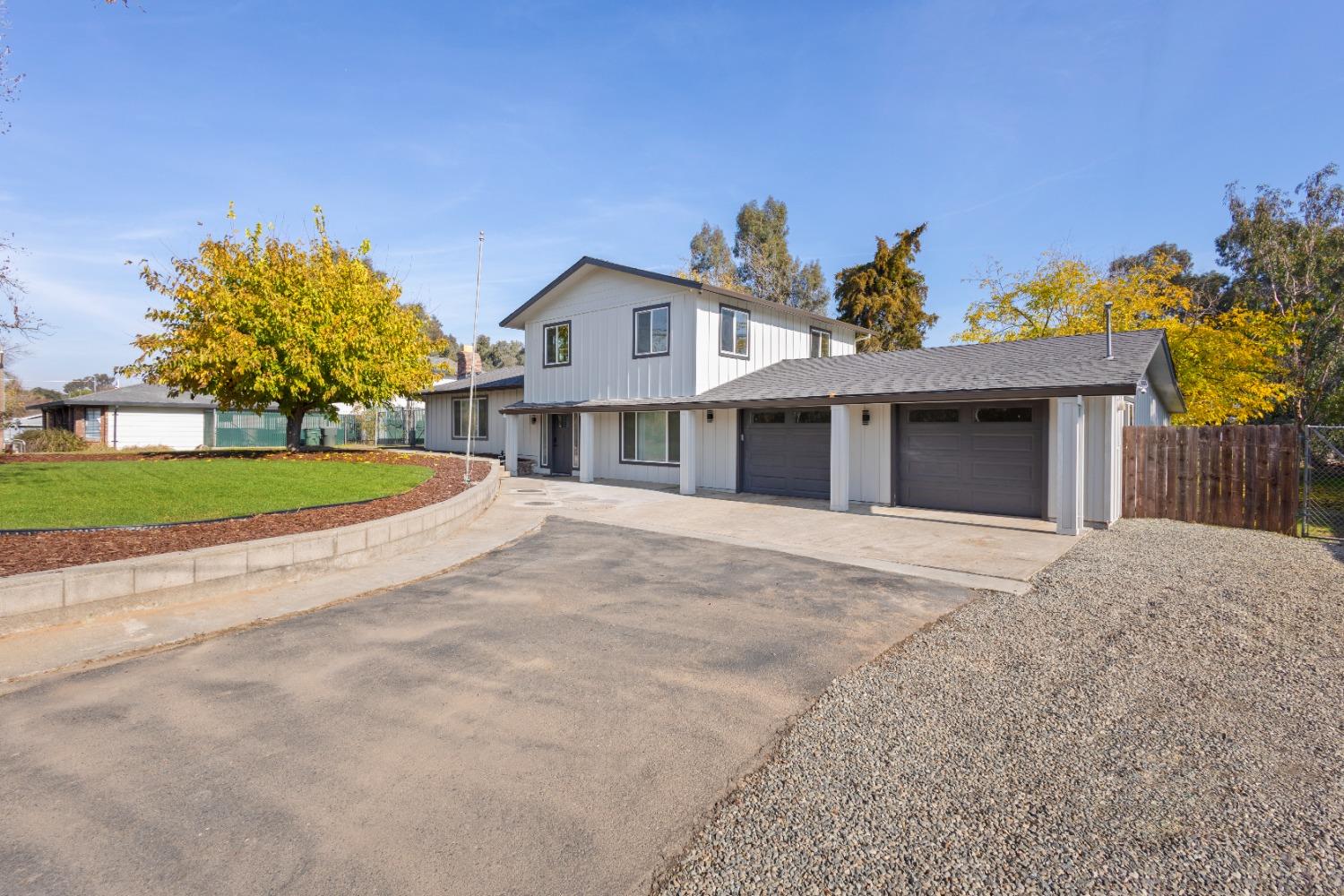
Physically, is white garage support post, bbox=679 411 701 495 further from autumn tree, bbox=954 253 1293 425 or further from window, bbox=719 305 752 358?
autumn tree, bbox=954 253 1293 425

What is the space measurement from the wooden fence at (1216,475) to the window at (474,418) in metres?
20.4

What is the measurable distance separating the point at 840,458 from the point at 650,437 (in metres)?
6.29

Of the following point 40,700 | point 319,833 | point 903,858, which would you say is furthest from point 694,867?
point 40,700

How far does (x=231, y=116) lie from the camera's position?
11.5 m

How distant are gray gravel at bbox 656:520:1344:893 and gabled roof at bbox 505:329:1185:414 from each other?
17.6 ft

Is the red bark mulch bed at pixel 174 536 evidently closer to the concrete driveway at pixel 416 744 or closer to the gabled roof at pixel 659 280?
the concrete driveway at pixel 416 744

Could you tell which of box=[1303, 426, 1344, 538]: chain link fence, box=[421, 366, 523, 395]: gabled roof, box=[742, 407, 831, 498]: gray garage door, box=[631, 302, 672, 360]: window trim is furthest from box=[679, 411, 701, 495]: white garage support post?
box=[1303, 426, 1344, 538]: chain link fence

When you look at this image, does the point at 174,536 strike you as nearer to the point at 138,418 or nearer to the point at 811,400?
the point at 811,400

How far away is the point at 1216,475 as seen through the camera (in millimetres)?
10164

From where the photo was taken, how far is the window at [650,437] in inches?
653

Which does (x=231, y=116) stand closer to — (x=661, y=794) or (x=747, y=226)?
(x=661, y=794)

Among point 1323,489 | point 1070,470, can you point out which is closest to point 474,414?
point 1070,470

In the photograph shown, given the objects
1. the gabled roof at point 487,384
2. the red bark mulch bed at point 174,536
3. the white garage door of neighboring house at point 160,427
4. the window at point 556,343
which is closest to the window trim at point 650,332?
the window at point 556,343

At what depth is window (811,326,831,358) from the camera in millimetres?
19297
